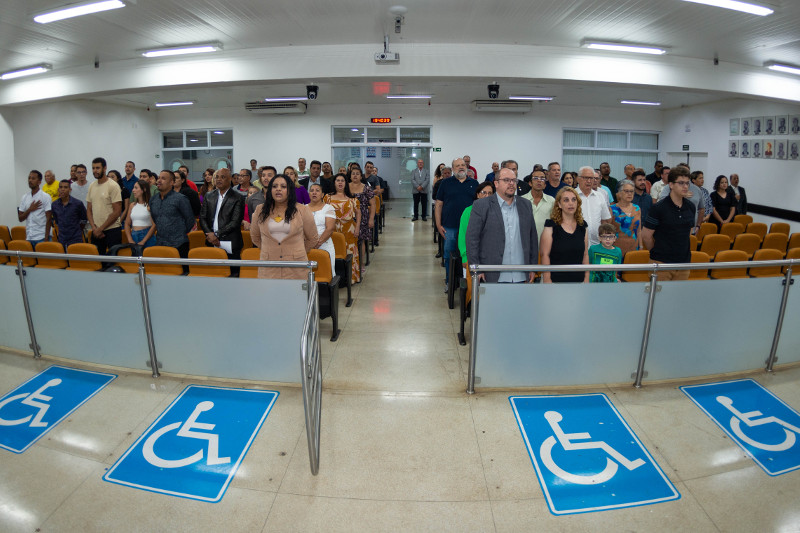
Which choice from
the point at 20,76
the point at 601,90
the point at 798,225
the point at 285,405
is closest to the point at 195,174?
the point at 20,76

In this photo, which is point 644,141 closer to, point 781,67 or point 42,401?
point 781,67

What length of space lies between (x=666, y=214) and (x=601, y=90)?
8.28 meters

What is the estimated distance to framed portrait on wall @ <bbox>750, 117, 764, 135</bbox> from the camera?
34.5 ft

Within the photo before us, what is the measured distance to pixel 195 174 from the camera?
15.3 metres

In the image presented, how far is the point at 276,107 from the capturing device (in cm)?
1347

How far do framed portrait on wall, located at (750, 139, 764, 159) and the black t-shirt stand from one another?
8535mm

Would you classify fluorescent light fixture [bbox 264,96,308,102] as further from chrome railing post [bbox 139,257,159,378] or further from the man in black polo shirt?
the man in black polo shirt

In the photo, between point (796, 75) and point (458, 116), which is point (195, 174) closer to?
point (458, 116)

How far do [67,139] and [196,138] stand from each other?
393cm

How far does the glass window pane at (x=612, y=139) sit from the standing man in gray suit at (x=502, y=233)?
1226cm

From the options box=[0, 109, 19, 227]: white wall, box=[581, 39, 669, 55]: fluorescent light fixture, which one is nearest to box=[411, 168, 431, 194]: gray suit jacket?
box=[581, 39, 669, 55]: fluorescent light fixture

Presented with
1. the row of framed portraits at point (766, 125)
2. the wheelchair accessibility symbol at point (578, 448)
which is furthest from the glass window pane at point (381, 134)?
the wheelchair accessibility symbol at point (578, 448)

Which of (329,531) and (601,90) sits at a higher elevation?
(601,90)

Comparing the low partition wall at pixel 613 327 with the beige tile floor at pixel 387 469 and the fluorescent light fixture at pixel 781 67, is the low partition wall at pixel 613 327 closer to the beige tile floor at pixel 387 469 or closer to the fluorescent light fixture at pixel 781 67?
the beige tile floor at pixel 387 469
